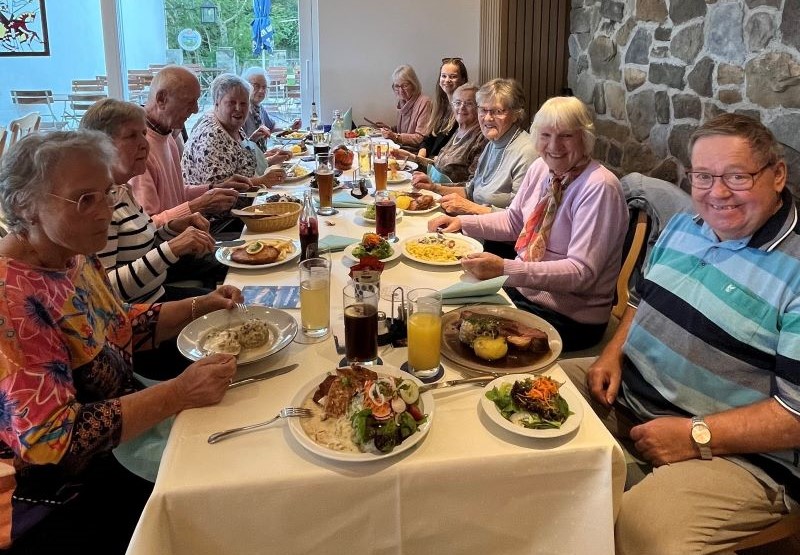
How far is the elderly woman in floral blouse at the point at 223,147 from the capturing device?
321cm

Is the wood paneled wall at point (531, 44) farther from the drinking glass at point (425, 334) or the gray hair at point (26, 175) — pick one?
the gray hair at point (26, 175)

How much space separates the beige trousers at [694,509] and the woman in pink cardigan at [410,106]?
411cm

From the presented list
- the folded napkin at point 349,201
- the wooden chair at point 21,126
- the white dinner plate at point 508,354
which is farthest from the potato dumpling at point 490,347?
the wooden chair at point 21,126

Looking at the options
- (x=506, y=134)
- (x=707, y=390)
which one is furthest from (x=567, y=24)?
(x=707, y=390)

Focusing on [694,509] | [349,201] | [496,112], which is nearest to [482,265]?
[694,509]

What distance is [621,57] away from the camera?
3986 millimetres

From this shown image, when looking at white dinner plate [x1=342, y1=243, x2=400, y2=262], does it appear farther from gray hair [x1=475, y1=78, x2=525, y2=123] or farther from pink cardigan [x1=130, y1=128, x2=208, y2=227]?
gray hair [x1=475, y1=78, x2=525, y2=123]

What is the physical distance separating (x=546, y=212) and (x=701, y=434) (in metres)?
0.98

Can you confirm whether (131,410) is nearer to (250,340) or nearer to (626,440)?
(250,340)

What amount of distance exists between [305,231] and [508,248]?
113 cm

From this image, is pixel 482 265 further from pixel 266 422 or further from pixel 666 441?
pixel 266 422

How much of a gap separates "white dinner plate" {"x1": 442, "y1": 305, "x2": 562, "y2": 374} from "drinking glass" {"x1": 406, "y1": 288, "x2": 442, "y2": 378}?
62 mm

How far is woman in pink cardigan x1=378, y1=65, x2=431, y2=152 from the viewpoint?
5.12m

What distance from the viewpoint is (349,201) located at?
269 centimetres
